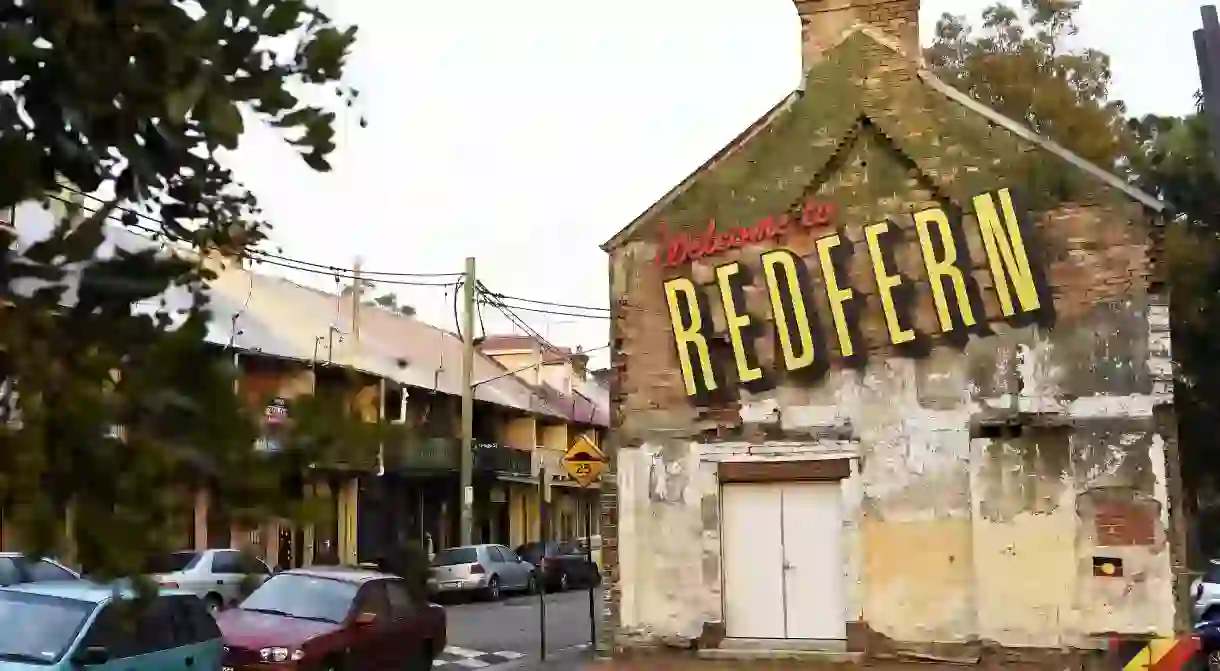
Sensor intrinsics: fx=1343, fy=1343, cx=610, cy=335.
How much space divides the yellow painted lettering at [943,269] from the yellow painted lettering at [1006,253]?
15.0 inches

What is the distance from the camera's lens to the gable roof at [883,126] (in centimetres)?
1659

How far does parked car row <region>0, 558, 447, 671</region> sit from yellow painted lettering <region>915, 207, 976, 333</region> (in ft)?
23.9

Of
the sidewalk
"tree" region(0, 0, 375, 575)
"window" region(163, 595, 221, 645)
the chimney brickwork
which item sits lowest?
the sidewalk

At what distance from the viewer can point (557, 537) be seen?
5734 cm

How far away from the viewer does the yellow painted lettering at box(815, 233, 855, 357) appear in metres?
16.9

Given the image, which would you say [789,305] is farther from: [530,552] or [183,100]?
[530,552]

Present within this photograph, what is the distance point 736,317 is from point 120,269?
1436cm

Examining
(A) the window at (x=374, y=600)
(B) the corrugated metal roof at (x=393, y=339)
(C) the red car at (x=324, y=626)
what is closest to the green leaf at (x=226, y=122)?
(C) the red car at (x=324, y=626)

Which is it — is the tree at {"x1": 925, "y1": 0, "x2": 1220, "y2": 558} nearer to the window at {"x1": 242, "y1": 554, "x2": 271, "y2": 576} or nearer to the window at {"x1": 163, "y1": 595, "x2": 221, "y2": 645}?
the window at {"x1": 163, "y1": 595, "x2": 221, "y2": 645}

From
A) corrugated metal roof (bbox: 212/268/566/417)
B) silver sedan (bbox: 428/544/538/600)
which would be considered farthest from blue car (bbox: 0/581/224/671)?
silver sedan (bbox: 428/544/538/600)

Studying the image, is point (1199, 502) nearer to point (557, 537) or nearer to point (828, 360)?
point (828, 360)

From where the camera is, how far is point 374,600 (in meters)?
15.3

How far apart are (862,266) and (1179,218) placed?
13393 mm

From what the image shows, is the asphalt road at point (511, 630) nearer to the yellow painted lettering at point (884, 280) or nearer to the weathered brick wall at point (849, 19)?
the yellow painted lettering at point (884, 280)
